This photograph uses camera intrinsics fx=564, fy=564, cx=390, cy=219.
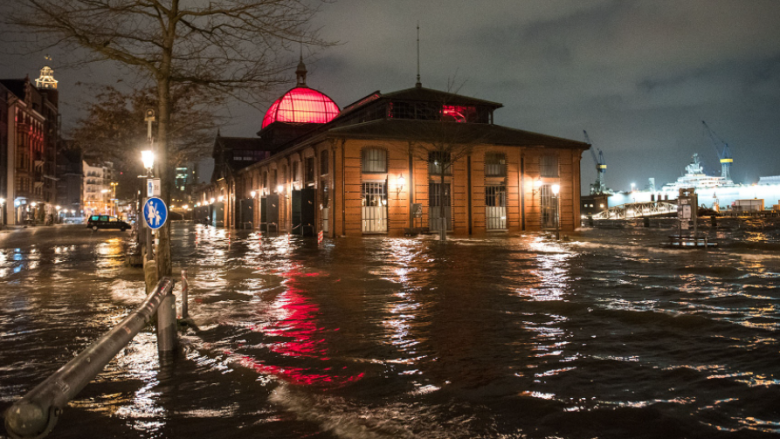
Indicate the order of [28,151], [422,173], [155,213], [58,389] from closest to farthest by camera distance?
1. [58,389]
2. [155,213]
3. [422,173]
4. [28,151]

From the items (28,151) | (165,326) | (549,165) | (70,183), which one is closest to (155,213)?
(165,326)

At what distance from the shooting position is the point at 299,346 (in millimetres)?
6938

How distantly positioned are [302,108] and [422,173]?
2538cm

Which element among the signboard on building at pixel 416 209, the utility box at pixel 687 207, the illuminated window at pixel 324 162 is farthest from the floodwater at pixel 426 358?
the illuminated window at pixel 324 162

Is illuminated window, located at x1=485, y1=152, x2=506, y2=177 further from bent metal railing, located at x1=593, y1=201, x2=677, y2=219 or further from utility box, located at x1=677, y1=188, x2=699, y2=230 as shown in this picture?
bent metal railing, located at x1=593, y1=201, x2=677, y2=219

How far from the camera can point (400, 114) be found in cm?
4244

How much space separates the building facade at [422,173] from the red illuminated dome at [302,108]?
1026cm

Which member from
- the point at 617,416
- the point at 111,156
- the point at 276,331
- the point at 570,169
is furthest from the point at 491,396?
the point at 570,169

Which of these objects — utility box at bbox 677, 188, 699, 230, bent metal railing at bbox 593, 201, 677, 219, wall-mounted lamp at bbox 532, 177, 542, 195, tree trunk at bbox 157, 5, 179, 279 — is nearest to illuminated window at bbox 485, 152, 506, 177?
wall-mounted lamp at bbox 532, 177, 542, 195

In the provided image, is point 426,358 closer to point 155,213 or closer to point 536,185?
point 155,213

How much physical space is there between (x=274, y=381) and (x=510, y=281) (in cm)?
834

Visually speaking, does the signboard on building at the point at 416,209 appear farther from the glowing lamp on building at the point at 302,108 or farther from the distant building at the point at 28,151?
the distant building at the point at 28,151

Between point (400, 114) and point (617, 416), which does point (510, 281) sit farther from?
point (400, 114)

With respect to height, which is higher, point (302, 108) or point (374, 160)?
point (302, 108)
